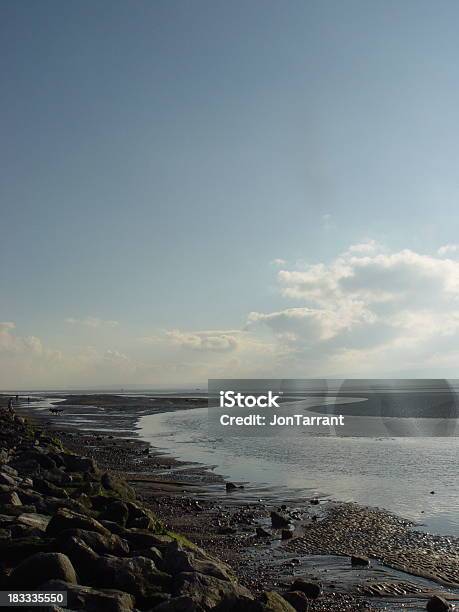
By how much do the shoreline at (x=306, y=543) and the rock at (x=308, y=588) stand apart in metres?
0.35

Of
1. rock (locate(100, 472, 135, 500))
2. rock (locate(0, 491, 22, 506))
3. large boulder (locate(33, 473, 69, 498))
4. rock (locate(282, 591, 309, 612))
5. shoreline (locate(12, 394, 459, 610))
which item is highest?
rock (locate(0, 491, 22, 506))

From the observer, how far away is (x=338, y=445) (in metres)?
40.4

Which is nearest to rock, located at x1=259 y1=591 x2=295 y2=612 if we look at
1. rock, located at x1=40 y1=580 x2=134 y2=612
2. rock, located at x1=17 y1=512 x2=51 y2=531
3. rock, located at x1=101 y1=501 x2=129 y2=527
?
rock, located at x1=40 y1=580 x2=134 y2=612

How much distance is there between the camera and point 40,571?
380 inches

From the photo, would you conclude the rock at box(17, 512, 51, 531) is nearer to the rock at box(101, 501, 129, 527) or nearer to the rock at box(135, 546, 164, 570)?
the rock at box(101, 501, 129, 527)

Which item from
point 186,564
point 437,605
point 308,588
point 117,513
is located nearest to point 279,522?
point 117,513

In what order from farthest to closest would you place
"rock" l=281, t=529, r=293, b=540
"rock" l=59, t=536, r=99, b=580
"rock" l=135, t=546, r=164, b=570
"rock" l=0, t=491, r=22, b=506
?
"rock" l=281, t=529, r=293, b=540, "rock" l=0, t=491, r=22, b=506, "rock" l=135, t=546, r=164, b=570, "rock" l=59, t=536, r=99, b=580

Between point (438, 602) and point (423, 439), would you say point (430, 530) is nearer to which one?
point (438, 602)

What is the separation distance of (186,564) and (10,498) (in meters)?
6.27

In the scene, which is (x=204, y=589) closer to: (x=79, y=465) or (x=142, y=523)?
(x=142, y=523)

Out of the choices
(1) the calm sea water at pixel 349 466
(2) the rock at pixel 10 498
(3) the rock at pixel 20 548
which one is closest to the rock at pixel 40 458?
(2) the rock at pixel 10 498

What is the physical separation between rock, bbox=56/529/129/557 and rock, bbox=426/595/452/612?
6.34 metres

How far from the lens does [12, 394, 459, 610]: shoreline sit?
12.7 meters

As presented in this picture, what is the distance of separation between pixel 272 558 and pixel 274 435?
33496mm
